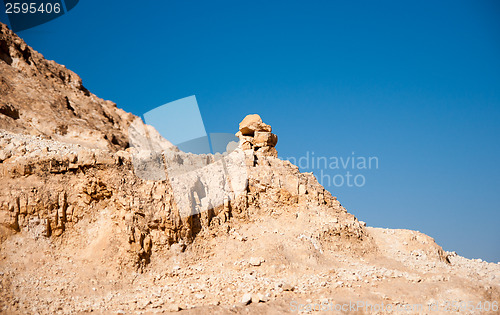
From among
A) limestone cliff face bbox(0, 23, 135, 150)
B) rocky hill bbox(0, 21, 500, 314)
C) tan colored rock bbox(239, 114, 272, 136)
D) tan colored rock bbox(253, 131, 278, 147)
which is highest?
limestone cliff face bbox(0, 23, 135, 150)

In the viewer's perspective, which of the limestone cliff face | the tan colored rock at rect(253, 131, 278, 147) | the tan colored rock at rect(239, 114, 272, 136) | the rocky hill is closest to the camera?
the rocky hill

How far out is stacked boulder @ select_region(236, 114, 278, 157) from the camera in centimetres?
2486

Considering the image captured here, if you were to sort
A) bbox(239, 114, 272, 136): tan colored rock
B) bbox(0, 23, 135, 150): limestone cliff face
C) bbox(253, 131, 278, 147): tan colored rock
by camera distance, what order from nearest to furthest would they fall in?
bbox(253, 131, 278, 147): tan colored rock
bbox(239, 114, 272, 136): tan colored rock
bbox(0, 23, 135, 150): limestone cliff face

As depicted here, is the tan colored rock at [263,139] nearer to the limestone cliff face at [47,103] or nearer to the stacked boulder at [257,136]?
the stacked boulder at [257,136]

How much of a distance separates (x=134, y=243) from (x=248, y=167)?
749 cm

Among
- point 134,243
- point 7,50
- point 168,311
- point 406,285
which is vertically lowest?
point 168,311

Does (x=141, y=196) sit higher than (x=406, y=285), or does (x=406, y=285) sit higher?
(x=141, y=196)

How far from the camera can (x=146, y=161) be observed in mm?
18625

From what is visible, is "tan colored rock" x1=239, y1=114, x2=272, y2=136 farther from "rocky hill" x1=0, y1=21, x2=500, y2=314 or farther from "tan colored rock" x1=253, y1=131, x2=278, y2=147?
"rocky hill" x1=0, y1=21, x2=500, y2=314

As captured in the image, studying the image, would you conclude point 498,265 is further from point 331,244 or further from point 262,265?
point 262,265

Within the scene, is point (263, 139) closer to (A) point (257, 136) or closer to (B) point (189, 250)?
(A) point (257, 136)

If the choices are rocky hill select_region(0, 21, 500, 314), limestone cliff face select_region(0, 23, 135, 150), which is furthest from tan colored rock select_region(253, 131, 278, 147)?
limestone cliff face select_region(0, 23, 135, 150)

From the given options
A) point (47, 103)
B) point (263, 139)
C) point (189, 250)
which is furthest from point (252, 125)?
point (47, 103)


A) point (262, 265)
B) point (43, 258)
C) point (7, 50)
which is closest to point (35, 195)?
point (43, 258)
